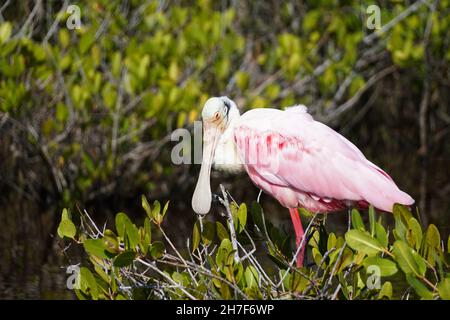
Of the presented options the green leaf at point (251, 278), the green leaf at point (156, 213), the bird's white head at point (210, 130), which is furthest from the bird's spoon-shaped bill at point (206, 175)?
the green leaf at point (251, 278)

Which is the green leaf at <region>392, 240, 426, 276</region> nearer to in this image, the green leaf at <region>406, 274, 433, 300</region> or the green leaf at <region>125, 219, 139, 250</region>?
the green leaf at <region>406, 274, 433, 300</region>

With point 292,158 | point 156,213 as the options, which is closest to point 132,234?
point 156,213

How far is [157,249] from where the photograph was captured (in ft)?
14.2

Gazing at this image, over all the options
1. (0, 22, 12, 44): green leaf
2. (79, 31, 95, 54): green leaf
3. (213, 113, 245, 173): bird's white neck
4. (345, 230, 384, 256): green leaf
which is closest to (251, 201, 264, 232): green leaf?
(345, 230, 384, 256): green leaf

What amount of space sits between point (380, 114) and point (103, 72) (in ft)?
15.2

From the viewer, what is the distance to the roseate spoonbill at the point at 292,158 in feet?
17.5

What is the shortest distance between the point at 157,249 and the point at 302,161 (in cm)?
150

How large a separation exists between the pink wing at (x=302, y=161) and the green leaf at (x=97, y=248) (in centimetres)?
143

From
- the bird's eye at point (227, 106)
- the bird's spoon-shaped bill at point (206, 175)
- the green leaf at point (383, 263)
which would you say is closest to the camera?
the green leaf at point (383, 263)

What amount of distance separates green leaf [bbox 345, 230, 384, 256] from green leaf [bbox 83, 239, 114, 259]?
0.97 m

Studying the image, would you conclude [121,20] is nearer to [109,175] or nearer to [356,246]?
[109,175]

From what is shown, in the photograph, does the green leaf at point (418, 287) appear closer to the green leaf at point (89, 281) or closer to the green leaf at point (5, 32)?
the green leaf at point (89, 281)

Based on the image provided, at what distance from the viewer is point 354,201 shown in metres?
5.45
